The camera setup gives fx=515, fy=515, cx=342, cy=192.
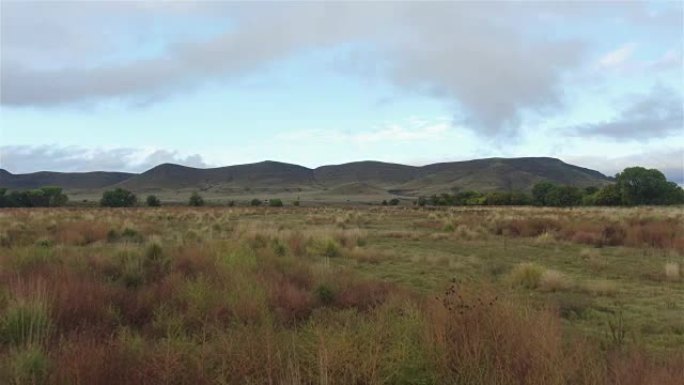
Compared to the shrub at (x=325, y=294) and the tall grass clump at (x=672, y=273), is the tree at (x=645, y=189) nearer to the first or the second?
the tall grass clump at (x=672, y=273)

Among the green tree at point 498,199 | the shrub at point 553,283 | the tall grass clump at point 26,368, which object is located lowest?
the shrub at point 553,283

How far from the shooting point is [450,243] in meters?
22.4

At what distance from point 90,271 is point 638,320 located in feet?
32.3

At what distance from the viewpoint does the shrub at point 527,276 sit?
11742 millimetres

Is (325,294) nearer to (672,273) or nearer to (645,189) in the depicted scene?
(672,273)

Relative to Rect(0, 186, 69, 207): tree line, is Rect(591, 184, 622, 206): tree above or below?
above

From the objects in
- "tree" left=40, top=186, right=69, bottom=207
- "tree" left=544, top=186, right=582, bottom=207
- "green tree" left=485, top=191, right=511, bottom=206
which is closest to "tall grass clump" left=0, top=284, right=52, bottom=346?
"tree" left=40, top=186, right=69, bottom=207

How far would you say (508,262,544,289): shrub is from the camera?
462 inches


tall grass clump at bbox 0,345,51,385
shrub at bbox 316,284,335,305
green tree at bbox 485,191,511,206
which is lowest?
shrub at bbox 316,284,335,305

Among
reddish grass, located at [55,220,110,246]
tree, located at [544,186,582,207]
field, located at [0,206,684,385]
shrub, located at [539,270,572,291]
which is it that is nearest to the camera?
field, located at [0,206,684,385]

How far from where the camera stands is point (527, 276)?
12070 mm

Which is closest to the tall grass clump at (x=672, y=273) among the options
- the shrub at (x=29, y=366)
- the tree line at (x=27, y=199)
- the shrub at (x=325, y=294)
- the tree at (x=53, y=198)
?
the shrub at (x=325, y=294)

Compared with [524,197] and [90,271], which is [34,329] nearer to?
[90,271]

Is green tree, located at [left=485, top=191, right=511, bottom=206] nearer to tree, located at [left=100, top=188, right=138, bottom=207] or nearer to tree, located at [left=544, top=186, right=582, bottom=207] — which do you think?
tree, located at [left=544, top=186, right=582, bottom=207]
